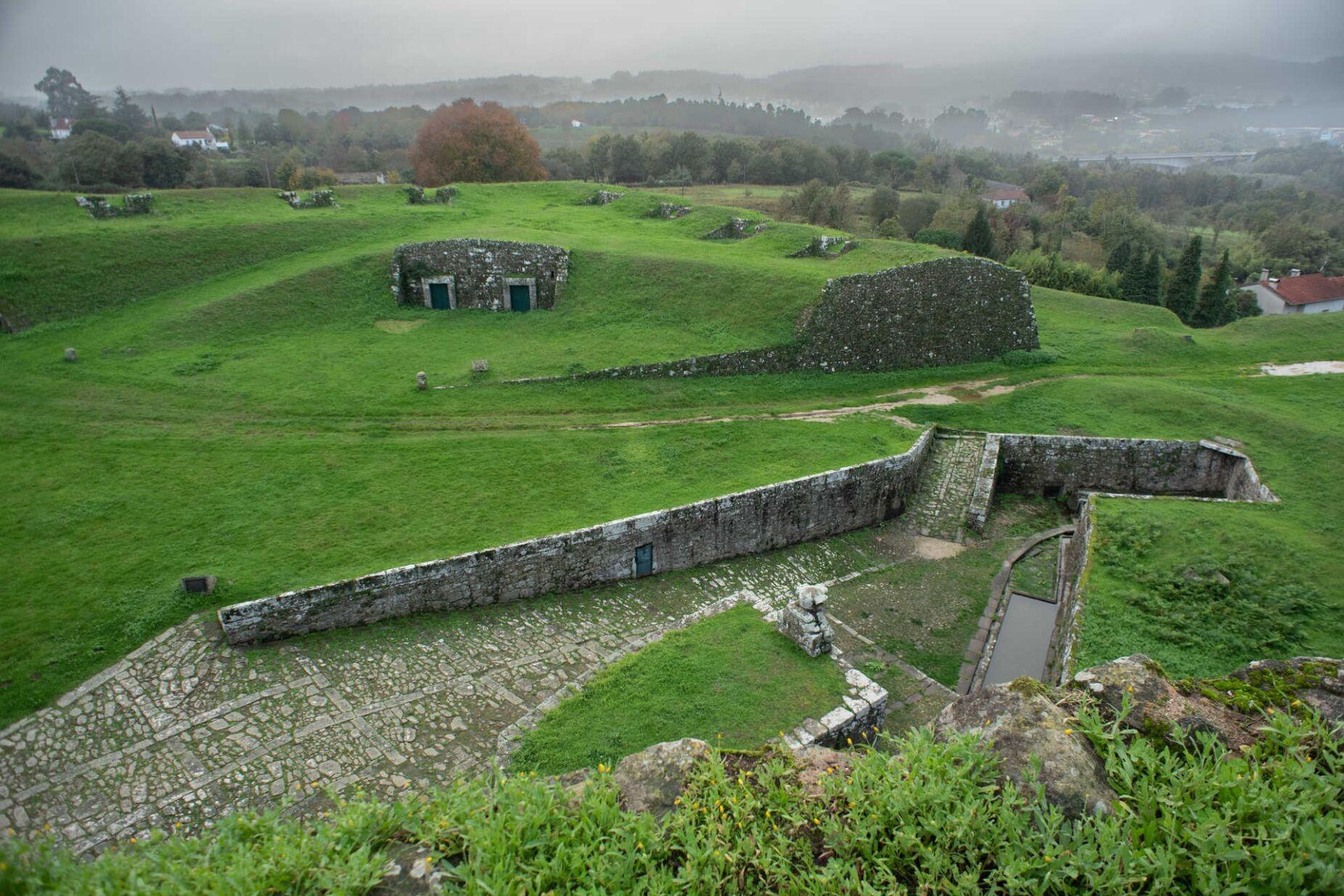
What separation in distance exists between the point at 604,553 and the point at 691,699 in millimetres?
4177

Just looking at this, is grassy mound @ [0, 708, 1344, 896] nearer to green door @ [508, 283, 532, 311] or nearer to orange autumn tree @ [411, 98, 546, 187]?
green door @ [508, 283, 532, 311]

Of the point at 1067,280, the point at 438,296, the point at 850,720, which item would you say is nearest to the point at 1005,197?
the point at 1067,280

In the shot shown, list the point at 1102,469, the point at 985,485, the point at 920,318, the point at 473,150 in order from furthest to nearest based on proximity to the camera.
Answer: the point at 473,150 → the point at 920,318 → the point at 1102,469 → the point at 985,485

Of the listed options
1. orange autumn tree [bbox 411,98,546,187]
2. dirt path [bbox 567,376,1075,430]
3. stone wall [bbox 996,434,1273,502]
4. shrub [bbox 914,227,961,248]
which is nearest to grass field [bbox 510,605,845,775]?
dirt path [bbox 567,376,1075,430]

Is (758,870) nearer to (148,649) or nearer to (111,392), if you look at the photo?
(148,649)

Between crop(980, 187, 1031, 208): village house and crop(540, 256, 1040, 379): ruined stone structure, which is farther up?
crop(980, 187, 1031, 208): village house

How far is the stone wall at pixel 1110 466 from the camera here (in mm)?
18781

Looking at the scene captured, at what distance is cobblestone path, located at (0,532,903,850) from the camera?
8.70m

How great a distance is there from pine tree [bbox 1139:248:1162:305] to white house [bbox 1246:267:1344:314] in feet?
50.7

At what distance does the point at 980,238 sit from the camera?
40469mm

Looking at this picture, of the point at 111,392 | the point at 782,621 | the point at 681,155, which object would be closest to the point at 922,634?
the point at 782,621

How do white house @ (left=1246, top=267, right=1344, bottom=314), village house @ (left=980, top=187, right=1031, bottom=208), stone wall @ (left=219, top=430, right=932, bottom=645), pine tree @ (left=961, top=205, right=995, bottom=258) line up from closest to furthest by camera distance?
stone wall @ (left=219, top=430, right=932, bottom=645) < pine tree @ (left=961, top=205, right=995, bottom=258) < white house @ (left=1246, top=267, right=1344, bottom=314) < village house @ (left=980, top=187, right=1031, bottom=208)

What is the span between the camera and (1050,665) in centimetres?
1280

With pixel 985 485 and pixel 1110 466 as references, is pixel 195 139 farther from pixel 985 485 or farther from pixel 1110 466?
pixel 1110 466
